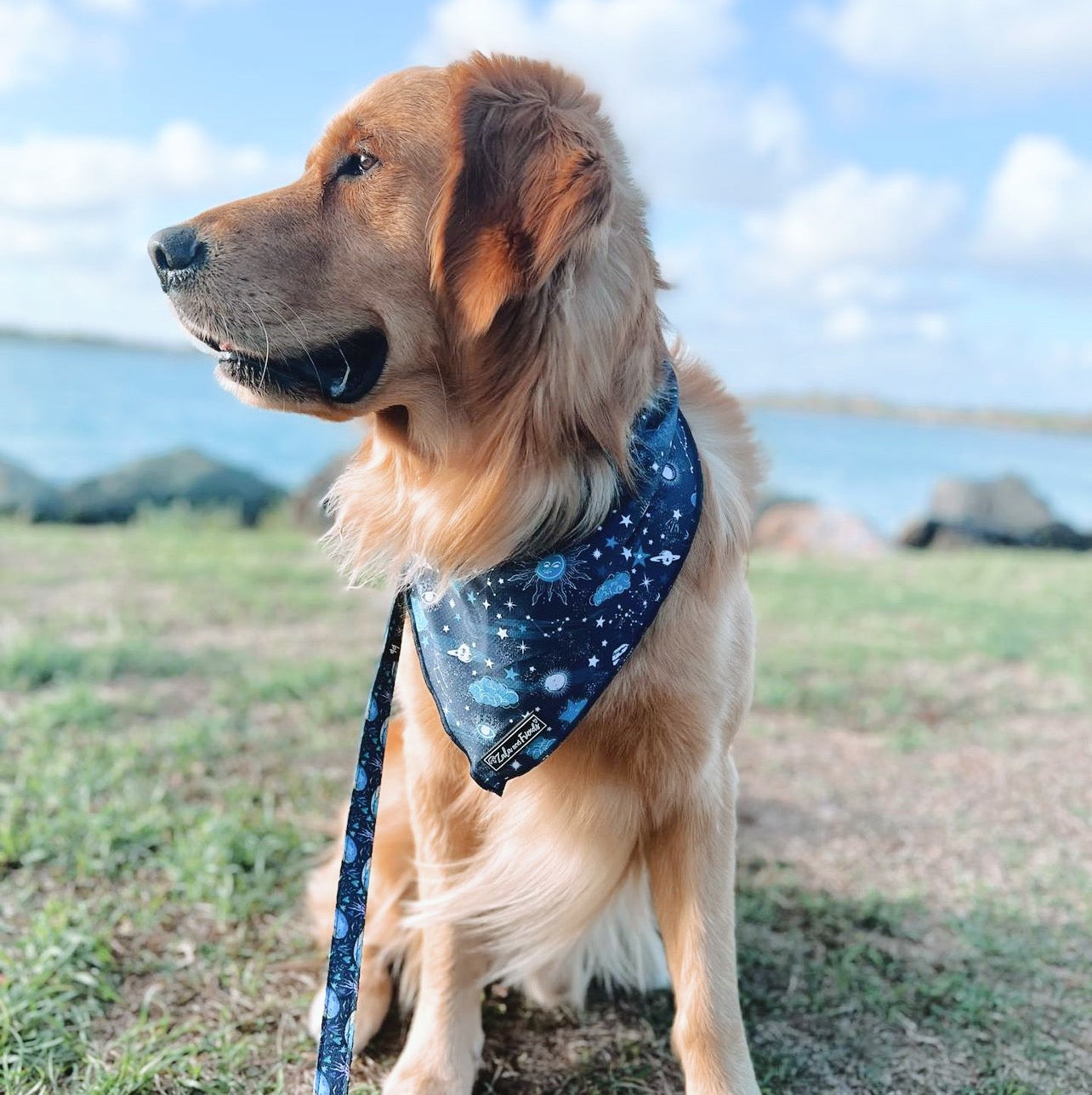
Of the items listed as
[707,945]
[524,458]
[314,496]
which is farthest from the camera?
[314,496]

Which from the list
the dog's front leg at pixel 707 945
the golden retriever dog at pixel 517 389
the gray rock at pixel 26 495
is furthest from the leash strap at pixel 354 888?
the gray rock at pixel 26 495

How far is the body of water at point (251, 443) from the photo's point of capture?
20.9 m

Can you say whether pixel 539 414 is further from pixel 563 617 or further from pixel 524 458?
pixel 563 617

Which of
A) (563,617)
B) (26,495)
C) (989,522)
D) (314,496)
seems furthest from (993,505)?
(563,617)

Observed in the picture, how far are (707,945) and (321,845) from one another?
64.0 inches

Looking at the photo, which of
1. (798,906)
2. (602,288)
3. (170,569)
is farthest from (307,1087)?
(170,569)

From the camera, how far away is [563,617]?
2.01 m

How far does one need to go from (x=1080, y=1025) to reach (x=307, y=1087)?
1.92m

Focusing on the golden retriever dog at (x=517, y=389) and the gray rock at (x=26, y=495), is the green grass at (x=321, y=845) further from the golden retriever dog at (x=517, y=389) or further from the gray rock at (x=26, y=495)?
the gray rock at (x=26, y=495)

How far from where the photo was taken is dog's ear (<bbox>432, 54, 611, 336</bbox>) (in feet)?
5.94

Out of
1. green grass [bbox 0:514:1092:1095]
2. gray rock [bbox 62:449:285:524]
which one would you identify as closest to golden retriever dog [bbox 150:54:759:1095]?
green grass [bbox 0:514:1092:1095]

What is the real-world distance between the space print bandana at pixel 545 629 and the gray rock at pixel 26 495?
35.2ft

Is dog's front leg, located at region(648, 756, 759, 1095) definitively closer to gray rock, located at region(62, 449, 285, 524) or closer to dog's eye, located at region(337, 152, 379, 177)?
dog's eye, located at region(337, 152, 379, 177)

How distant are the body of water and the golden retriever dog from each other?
12.7m
